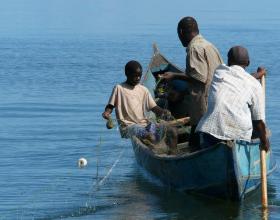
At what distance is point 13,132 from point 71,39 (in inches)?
618

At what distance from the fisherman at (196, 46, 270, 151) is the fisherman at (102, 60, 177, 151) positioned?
1562mm

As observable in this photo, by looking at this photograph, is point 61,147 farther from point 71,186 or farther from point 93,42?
point 93,42

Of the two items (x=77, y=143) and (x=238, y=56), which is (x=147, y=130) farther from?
(x=77, y=143)

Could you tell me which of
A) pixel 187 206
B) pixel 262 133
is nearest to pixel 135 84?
pixel 187 206

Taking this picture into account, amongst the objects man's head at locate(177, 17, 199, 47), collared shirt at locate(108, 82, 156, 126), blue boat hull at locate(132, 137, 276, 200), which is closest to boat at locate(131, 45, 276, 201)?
blue boat hull at locate(132, 137, 276, 200)

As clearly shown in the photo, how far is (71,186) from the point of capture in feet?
40.6

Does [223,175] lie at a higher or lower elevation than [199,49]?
lower

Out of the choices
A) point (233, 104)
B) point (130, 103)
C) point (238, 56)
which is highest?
point (238, 56)

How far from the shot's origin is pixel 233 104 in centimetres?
995

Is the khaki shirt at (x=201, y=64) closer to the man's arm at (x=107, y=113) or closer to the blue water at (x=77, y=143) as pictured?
the man's arm at (x=107, y=113)

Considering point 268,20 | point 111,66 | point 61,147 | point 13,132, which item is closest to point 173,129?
point 61,147

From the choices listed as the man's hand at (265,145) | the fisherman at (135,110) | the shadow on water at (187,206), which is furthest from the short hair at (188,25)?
the shadow on water at (187,206)

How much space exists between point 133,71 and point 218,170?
1.84 metres

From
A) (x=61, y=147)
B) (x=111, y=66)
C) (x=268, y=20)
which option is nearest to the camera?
(x=61, y=147)
